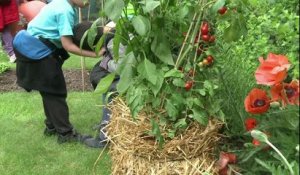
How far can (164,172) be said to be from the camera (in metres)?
2.80

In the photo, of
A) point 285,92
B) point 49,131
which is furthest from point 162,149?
point 49,131

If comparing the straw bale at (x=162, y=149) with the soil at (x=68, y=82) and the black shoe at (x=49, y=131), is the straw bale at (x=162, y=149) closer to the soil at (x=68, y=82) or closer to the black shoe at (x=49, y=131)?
the black shoe at (x=49, y=131)

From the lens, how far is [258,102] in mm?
2359

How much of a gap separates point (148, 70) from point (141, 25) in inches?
8.6

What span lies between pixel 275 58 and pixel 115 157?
1.31 metres

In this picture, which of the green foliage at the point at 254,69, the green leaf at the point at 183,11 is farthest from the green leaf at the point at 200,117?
the green leaf at the point at 183,11

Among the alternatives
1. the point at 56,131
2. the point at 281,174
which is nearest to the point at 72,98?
the point at 56,131

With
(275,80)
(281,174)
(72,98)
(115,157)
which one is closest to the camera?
(275,80)

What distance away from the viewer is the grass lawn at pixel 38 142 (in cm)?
441

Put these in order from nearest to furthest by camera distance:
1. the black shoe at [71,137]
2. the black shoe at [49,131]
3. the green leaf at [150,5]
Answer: the green leaf at [150,5] → the black shoe at [71,137] → the black shoe at [49,131]

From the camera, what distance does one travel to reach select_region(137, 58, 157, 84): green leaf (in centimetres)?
256

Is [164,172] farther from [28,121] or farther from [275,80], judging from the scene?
[28,121]

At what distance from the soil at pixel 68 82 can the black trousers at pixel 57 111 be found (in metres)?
1.97

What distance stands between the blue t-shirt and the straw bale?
1780 millimetres
